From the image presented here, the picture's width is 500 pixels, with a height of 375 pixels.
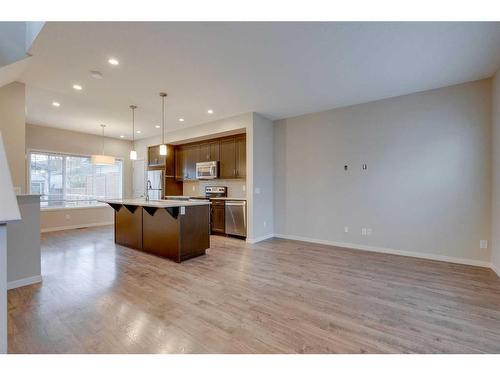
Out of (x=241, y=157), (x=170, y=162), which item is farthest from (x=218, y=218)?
(x=170, y=162)

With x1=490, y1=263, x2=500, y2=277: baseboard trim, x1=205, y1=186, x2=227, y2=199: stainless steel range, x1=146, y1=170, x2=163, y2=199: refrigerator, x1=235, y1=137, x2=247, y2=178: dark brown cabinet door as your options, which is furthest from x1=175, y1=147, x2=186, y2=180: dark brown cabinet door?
x1=490, y1=263, x2=500, y2=277: baseboard trim

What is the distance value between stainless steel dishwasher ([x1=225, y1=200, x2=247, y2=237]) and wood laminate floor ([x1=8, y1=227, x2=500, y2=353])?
1.34m

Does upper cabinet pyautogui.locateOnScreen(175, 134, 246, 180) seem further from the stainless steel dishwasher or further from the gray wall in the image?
the stainless steel dishwasher

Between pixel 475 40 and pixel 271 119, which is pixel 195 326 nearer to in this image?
pixel 475 40

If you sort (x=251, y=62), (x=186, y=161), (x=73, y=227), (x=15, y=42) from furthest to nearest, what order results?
1. (x=186, y=161)
2. (x=73, y=227)
3. (x=251, y=62)
4. (x=15, y=42)

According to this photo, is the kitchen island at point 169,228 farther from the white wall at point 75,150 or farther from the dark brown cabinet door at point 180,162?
the white wall at point 75,150

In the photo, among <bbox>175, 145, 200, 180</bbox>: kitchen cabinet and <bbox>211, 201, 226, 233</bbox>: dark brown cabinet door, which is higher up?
<bbox>175, 145, 200, 180</bbox>: kitchen cabinet

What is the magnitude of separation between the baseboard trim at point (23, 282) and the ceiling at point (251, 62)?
2.70 m

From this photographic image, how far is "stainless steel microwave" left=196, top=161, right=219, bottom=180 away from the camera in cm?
582

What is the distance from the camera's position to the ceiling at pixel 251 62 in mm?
2342

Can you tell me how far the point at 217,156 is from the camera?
5.93 m

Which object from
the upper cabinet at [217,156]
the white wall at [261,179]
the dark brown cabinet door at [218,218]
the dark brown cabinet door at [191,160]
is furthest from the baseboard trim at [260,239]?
the dark brown cabinet door at [191,160]

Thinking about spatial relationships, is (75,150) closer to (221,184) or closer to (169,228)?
(221,184)

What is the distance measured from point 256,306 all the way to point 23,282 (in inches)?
110
